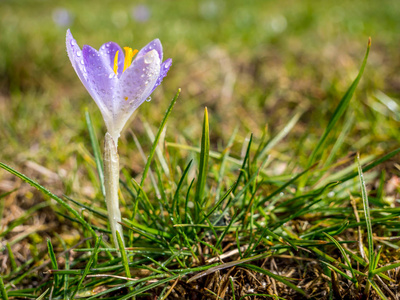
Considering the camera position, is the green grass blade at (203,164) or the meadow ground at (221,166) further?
the meadow ground at (221,166)

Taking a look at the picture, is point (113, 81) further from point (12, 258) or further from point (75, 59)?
point (12, 258)

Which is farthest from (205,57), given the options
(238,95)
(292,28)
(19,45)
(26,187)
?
(26,187)

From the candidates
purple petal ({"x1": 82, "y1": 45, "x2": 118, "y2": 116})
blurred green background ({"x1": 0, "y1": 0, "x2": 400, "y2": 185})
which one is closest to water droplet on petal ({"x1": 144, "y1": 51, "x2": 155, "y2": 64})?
purple petal ({"x1": 82, "y1": 45, "x2": 118, "y2": 116})

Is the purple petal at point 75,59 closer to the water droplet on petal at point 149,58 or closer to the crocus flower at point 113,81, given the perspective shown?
the crocus flower at point 113,81

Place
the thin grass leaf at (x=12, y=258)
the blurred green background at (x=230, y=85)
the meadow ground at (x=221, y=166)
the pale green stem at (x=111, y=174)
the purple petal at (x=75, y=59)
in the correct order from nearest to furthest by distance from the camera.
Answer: the purple petal at (x=75, y=59) < the pale green stem at (x=111, y=174) < the meadow ground at (x=221, y=166) < the thin grass leaf at (x=12, y=258) < the blurred green background at (x=230, y=85)

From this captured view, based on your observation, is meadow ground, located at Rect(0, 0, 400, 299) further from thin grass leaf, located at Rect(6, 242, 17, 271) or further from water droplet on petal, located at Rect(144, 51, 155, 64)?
water droplet on petal, located at Rect(144, 51, 155, 64)

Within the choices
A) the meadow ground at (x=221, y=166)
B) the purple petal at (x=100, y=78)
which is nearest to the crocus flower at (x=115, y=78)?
the purple petal at (x=100, y=78)
